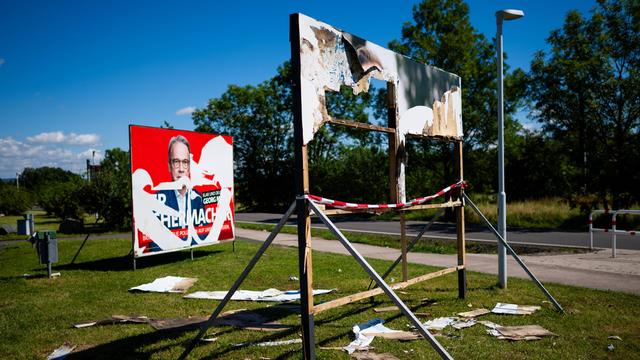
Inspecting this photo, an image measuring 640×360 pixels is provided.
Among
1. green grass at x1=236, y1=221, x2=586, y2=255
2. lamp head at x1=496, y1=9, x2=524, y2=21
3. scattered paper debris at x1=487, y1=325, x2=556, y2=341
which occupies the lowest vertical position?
green grass at x1=236, y1=221, x2=586, y2=255

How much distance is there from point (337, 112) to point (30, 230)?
2908 cm

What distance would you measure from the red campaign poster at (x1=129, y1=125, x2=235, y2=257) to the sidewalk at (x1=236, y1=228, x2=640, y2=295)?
3278 millimetres

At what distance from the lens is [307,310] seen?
4.36 m

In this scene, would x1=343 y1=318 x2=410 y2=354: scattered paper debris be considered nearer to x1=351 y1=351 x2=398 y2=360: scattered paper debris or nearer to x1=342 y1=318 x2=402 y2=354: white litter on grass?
x1=342 y1=318 x2=402 y2=354: white litter on grass

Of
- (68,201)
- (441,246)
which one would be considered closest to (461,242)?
(441,246)

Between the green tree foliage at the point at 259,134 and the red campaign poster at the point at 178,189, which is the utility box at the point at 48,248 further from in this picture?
the green tree foliage at the point at 259,134

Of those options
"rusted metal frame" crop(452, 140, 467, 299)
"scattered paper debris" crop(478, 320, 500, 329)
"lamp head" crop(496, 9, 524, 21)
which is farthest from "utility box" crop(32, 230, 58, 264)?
"lamp head" crop(496, 9, 524, 21)

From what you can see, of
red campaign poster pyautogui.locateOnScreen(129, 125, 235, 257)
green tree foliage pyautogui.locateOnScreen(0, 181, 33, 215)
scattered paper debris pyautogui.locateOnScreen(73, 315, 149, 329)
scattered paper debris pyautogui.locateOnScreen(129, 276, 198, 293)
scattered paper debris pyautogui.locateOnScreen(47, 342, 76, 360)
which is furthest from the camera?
green tree foliage pyautogui.locateOnScreen(0, 181, 33, 215)

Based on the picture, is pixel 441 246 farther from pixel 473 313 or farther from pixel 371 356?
pixel 371 356

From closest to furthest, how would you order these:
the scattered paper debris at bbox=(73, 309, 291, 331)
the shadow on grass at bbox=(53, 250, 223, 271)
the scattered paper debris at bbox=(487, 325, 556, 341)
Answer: the scattered paper debris at bbox=(487, 325, 556, 341)
the scattered paper debris at bbox=(73, 309, 291, 331)
the shadow on grass at bbox=(53, 250, 223, 271)

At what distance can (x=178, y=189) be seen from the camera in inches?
456

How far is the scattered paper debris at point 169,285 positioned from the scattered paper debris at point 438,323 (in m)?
4.42

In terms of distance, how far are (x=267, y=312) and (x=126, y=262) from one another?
6.74 meters

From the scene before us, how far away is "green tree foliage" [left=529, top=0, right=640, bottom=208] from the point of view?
1927cm
